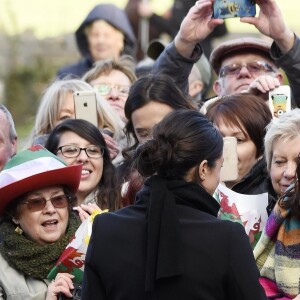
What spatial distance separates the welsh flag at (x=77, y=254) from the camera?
5109mm

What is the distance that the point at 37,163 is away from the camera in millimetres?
5434

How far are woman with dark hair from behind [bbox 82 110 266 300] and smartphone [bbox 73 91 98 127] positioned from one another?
2378mm

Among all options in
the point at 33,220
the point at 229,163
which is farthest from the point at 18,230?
the point at 229,163

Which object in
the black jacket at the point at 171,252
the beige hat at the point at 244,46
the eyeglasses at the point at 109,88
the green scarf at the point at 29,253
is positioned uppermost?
the beige hat at the point at 244,46

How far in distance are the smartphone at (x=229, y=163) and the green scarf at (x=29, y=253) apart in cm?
87

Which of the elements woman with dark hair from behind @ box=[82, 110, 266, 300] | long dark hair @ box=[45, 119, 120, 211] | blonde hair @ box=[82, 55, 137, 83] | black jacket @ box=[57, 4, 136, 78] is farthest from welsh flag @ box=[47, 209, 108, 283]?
black jacket @ box=[57, 4, 136, 78]

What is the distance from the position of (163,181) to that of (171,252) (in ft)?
1.01

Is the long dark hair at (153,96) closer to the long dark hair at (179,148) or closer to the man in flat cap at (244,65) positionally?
the man in flat cap at (244,65)

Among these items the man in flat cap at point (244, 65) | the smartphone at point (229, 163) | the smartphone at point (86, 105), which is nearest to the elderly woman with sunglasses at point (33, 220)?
the smartphone at point (229, 163)

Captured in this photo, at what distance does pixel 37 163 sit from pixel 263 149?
1.34 metres

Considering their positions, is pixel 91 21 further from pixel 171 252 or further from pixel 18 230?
pixel 171 252

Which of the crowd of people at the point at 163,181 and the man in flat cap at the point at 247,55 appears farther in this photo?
the man in flat cap at the point at 247,55

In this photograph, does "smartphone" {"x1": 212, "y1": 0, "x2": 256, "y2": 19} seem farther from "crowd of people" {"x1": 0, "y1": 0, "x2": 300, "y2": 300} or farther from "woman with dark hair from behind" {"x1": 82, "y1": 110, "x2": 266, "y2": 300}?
"woman with dark hair from behind" {"x1": 82, "y1": 110, "x2": 266, "y2": 300}

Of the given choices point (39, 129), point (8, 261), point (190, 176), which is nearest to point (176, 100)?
point (39, 129)
